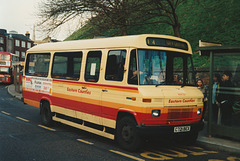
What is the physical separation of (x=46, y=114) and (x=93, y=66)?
126 inches

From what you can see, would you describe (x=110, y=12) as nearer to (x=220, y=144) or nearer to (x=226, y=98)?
(x=226, y=98)

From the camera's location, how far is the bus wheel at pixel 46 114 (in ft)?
31.1

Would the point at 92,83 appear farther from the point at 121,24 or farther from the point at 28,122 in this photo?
the point at 121,24

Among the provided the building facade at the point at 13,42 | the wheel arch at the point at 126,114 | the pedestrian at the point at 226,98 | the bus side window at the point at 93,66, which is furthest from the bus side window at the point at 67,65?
the building facade at the point at 13,42

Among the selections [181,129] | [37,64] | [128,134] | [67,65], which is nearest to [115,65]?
[128,134]

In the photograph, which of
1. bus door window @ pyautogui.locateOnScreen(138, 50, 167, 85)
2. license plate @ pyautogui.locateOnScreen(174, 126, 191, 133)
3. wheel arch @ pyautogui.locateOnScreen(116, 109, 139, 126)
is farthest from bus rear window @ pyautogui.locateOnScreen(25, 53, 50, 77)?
license plate @ pyautogui.locateOnScreen(174, 126, 191, 133)

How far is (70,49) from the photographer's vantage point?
28.5 feet

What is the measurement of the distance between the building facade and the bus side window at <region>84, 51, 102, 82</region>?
74543 millimetres

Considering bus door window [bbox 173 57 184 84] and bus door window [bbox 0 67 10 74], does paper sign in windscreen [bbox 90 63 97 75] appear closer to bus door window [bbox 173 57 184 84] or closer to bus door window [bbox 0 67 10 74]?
bus door window [bbox 173 57 184 84]

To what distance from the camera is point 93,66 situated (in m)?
7.61

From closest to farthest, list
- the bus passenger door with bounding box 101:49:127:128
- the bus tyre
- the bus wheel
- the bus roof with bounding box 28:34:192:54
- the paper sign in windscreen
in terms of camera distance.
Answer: the bus tyre
the bus roof with bounding box 28:34:192:54
the bus passenger door with bounding box 101:49:127:128
the paper sign in windscreen
the bus wheel

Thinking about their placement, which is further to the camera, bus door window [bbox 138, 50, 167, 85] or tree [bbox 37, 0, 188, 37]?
tree [bbox 37, 0, 188, 37]

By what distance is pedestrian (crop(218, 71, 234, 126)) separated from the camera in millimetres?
7770

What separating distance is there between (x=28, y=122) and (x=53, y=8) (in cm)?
1096
